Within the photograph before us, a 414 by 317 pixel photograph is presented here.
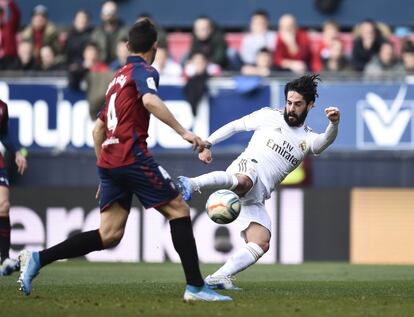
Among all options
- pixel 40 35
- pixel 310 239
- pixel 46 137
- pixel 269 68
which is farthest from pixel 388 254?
pixel 40 35

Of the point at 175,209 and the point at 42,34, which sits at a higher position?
the point at 42,34

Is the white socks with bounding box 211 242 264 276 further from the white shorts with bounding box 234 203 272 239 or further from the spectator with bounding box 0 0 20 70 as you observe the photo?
the spectator with bounding box 0 0 20 70

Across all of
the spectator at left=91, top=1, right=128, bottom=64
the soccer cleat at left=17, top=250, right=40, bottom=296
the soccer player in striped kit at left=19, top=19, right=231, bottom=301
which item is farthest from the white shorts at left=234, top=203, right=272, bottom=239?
the spectator at left=91, top=1, right=128, bottom=64

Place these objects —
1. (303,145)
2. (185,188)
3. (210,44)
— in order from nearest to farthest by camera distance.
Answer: (185,188), (303,145), (210,44)

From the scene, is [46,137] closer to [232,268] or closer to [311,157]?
[311,157]

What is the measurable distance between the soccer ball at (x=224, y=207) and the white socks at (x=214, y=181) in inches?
3.8

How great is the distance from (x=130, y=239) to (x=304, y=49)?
4400 millimetres

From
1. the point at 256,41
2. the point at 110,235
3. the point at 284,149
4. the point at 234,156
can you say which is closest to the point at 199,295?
the point at 110,235

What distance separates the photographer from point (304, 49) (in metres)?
20.6

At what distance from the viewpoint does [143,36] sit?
1006cm

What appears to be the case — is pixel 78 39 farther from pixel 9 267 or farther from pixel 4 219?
pixel 9 267

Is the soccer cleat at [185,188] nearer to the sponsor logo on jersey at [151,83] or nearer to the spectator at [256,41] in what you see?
the sponsor logo on jersey at [151,83]

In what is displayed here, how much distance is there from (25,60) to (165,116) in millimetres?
11232

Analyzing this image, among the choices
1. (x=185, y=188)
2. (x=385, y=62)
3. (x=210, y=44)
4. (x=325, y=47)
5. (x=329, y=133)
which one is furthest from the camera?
(x=325, y=47)
